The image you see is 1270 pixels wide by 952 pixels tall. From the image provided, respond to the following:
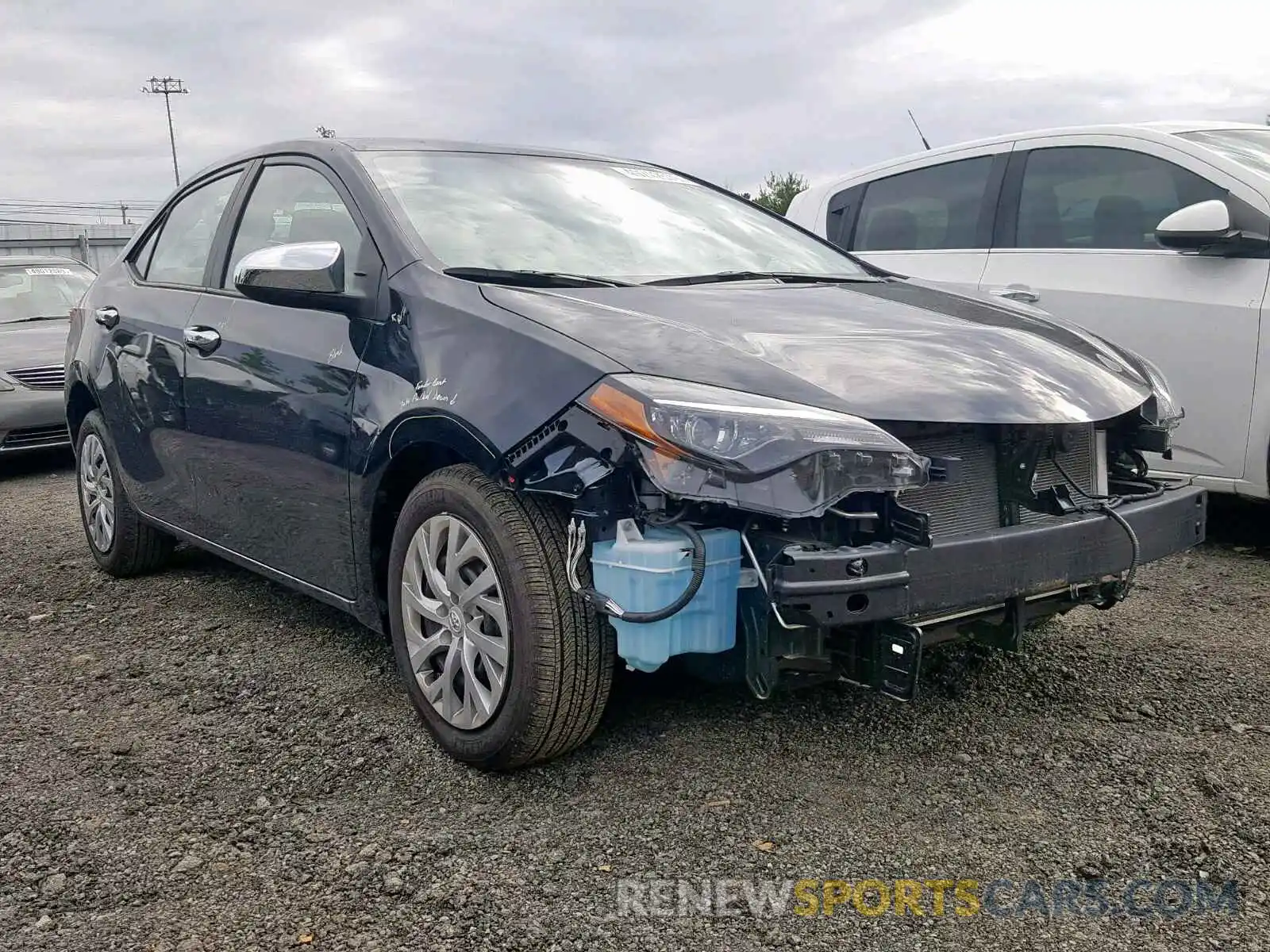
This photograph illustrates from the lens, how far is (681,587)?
Result: 2.39 meters

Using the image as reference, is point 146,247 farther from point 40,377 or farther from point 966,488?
point 40,377

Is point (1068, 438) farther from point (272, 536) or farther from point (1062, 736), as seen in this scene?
point (272, 536)

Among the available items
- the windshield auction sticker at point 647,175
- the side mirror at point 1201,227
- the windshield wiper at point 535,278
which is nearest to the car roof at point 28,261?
the windshield auction sticker at point 647,175

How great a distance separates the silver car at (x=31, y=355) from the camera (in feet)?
26.7

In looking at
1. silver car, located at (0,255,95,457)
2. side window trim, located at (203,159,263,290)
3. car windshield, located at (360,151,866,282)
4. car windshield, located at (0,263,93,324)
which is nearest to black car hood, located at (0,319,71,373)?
silver car, located at (0,255,95,457)

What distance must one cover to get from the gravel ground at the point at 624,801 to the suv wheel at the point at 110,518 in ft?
3.00

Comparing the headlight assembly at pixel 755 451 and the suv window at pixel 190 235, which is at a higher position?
the suv window at pixel 190 235

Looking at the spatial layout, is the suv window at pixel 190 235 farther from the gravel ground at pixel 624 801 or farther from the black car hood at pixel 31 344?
the black car hood at pixel 31 344

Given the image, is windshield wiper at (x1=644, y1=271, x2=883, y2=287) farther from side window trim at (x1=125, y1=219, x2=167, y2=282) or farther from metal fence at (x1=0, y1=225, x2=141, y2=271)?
metal fence at (x1=0, y1=225, x2=141, y2=271)

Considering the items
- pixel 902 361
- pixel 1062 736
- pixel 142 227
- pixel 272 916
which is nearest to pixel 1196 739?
pixel 1062 736

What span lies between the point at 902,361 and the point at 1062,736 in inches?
42.1

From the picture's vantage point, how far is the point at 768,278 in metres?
3.54

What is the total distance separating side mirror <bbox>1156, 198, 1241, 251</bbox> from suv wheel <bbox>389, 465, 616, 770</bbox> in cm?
308

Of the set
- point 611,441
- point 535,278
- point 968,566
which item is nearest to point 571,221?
point 535,278
